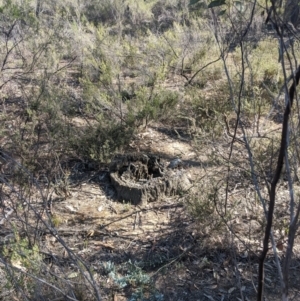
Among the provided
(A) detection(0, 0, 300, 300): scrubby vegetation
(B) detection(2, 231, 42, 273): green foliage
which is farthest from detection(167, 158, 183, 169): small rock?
(B) detection(2, 231, 42, 273): green foliage

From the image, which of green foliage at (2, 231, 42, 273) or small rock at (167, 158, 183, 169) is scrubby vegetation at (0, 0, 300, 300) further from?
small rock at (167, 158, 183, 169)

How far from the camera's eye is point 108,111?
200 inches

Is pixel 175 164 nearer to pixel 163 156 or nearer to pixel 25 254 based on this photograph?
pixel 163 156

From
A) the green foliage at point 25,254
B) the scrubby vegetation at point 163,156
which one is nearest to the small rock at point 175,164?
the scrubby vegetation at point 163,156

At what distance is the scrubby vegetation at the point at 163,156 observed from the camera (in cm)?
173

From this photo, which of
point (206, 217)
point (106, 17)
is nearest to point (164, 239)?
point (206, 217)

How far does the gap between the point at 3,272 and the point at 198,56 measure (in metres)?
4.86

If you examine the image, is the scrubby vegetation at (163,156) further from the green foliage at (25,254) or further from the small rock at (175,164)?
the small rock at (175,164)

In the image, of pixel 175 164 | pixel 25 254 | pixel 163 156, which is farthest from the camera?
pixel 163 156

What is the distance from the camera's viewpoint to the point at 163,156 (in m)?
4.42

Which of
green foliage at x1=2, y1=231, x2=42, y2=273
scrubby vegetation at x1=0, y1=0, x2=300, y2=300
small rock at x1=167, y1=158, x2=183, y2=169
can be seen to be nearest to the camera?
scrubby vegetation at x1=0, y1=0, x2=300, y2=300

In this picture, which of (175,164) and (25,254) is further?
(175,164)

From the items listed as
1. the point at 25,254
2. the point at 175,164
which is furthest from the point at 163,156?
the point at 25,254

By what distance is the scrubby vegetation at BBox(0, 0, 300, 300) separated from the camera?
173cm
